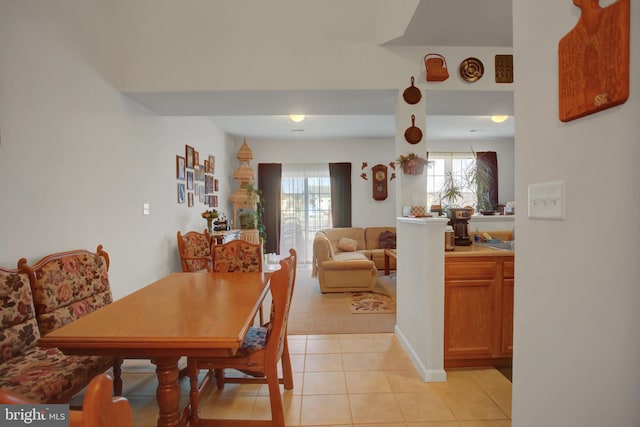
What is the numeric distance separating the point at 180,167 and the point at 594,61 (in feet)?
13.3

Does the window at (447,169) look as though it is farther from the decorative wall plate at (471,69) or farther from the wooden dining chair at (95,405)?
the wooden dining chair at (95,405)

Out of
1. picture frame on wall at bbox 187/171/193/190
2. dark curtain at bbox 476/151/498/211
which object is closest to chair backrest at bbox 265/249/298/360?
picture frame on wall at bbox 187/171/193/190

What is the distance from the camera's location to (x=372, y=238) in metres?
6.19

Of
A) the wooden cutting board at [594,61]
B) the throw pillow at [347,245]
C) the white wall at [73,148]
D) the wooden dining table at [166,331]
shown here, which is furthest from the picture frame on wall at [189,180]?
the wooden cutting board at [594,61]

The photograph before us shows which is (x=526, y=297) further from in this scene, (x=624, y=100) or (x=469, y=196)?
(x=469, y=196)

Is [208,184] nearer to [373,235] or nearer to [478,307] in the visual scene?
[373,235]

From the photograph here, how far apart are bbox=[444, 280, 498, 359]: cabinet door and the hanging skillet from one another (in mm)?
1236

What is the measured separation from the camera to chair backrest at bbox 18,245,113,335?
5.90 feet

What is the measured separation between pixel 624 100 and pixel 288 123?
4.96 metres

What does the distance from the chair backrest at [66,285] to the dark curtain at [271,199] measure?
4275 mm

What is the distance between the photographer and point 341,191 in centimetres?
658

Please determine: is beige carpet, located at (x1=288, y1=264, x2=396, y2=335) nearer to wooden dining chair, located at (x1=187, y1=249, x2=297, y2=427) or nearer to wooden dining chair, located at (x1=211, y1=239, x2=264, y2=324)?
wooden dining chair, located at (x1=211, y1=239, x2=264, y2=324)

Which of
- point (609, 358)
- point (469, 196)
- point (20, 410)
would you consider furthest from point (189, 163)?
point (469, 196)

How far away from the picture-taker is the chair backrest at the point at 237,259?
2834 mm
